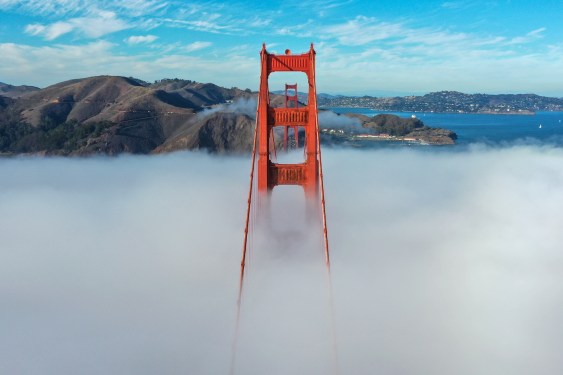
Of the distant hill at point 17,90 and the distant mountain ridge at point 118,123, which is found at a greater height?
the distant hill at point 17,90

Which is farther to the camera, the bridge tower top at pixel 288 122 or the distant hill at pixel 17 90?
the distant hill at pixel 17 90

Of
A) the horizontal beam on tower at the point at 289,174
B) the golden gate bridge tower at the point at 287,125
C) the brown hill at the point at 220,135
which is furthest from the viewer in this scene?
the brown hill at the point at 220,135

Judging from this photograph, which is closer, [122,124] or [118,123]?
[118,123]

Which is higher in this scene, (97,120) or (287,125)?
(97,120)

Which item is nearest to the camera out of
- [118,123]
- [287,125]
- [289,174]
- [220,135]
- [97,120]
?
[287,125]

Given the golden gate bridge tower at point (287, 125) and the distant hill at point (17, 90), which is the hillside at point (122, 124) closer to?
the distant hill at point (17, 90)

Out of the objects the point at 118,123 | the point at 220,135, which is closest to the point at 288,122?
the point at 220,135

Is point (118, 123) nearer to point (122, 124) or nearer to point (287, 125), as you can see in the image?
point (122, 124)

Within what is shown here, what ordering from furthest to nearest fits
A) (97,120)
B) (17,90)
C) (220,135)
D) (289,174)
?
1. (17,90)
2. (97,120)
3. (220,135)
4. (289,174)

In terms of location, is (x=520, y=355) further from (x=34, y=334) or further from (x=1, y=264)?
(x=1, y=264)

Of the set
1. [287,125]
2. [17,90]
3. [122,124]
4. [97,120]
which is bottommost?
[287,125]

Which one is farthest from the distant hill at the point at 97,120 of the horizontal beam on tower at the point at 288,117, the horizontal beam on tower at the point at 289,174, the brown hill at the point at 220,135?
the horizontal beam on tower at the point at 288,117
